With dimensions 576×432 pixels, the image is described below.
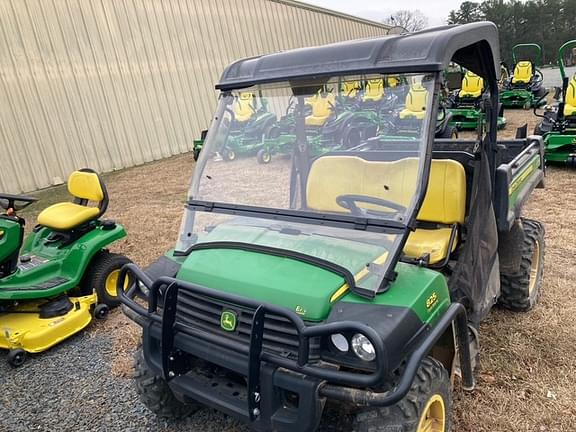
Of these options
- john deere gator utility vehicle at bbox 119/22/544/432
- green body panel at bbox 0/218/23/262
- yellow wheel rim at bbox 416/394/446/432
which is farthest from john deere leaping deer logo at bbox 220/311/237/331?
green body panel at bbox 0/218/23/262

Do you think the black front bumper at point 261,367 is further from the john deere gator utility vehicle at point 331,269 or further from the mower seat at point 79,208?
the mower seat at point 79,208

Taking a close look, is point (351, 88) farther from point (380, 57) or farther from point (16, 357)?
point (16, 357)

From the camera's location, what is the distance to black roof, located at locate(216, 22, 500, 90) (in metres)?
1.97

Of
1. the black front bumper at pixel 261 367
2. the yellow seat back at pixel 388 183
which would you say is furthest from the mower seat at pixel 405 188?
the black front bumper at pixel 261 367

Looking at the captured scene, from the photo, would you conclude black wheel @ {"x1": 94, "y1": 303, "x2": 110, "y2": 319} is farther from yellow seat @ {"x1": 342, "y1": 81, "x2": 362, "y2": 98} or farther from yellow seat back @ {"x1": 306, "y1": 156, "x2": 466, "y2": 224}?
yellow seat @ {"x1": 342, "y1": 81, "x2": 362, "y2": 98}

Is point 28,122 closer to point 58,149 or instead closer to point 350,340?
point 58,149

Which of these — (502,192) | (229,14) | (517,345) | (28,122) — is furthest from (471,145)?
(229,14)

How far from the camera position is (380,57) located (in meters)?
2.05

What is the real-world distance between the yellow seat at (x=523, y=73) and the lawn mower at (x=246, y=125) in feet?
45.4

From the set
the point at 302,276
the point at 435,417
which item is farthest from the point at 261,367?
the point at 435,417

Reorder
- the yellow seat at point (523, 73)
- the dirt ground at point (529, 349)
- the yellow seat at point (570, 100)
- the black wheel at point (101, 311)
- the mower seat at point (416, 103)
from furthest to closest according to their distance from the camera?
1. the yellow seat at point (523, 73)
2. the yellow seat at point (570, 100)
3. the black wheel at point (101, 311)
4. the dirt ground at point (529, 349)
5. the mower seat at point (416, 103)

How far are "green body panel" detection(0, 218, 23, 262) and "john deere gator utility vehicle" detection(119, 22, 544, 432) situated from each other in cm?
161

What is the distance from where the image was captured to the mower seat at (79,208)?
3.83 m

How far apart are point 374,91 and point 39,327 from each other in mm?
2840
